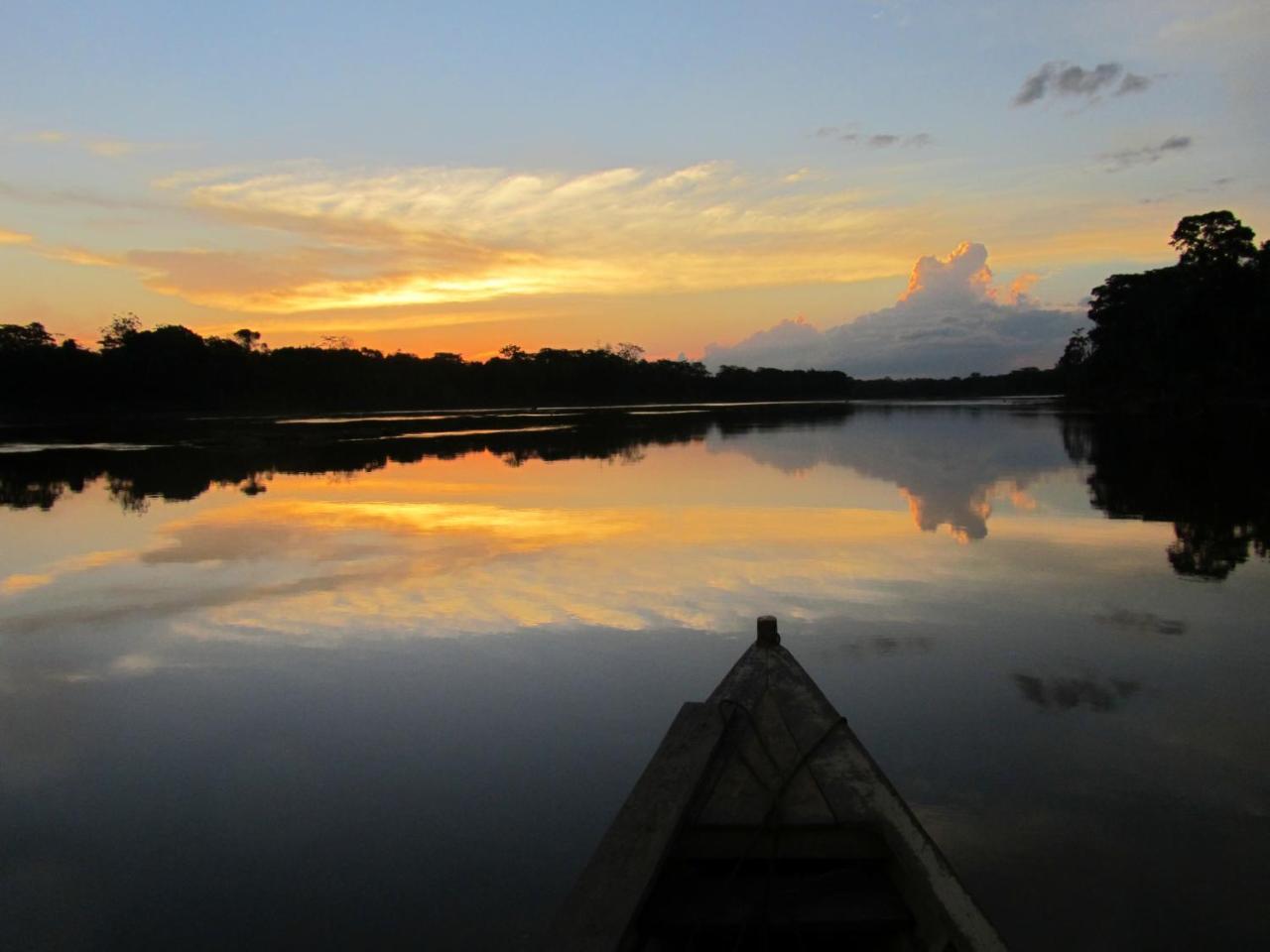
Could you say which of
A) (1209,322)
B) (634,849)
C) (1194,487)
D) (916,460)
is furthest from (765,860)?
(1209,322)

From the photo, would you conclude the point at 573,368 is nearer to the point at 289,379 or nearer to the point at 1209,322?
the point at 289,379

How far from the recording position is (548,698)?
19.9 ft

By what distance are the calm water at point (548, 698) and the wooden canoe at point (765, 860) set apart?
800 mm

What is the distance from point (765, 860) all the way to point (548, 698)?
2.94m

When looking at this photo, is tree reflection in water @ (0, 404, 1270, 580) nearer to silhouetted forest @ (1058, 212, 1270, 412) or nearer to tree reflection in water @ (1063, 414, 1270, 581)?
tree reflection in water @ (1063, 414, 1270, 581)

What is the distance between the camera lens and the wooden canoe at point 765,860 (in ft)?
9.41

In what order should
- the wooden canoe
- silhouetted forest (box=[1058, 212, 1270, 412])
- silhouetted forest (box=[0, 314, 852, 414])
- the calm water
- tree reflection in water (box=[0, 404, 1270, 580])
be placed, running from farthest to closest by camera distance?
1. silhouetted forest (box=[0, 314, 852, 414])
2. silhouetted forest (box=[1058, 212, 1270, 412])
3. tree reflection in water (box=[0, 404, 1270, 580])
4. the calm water
5. the wooden canoe

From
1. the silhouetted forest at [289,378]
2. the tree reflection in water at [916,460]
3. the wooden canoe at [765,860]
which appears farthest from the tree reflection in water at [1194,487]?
the silhouetted forest at [289,378]

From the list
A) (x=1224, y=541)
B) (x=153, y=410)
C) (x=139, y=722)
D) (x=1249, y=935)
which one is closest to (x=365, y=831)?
(x=139, y=722)

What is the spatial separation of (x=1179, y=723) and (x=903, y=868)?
3358mm

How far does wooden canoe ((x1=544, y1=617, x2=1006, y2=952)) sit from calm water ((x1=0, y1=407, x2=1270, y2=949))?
80 cm

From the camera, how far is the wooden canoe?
2.87 metres

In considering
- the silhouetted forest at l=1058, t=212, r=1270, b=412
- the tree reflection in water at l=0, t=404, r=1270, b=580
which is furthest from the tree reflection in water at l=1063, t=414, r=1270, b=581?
the silhouetted forest at l=1058, t=212, r=1270, b=412

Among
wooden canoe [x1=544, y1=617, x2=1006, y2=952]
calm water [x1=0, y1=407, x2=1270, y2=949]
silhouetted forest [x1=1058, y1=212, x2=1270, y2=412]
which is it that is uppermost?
silhouetted forest [x1=1058, y1=212, x2=1270, y2=412]
